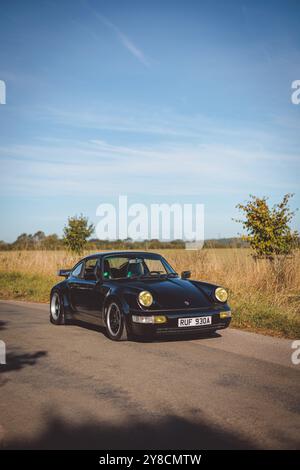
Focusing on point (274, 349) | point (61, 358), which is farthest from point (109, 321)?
point (274, 349)

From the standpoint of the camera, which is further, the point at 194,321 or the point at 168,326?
the point at 194,321

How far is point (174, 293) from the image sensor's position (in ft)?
27.1

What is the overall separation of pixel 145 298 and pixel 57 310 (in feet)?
10.2

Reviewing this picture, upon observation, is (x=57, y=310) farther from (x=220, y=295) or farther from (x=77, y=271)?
(x=220, y=295)

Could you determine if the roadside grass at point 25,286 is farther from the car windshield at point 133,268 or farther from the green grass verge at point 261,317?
the car windshield at point 133,268

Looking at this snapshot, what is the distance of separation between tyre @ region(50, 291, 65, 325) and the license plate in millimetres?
3196

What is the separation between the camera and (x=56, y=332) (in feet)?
30.5

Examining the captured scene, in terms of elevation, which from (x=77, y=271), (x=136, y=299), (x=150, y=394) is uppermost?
(x=77, y=271)

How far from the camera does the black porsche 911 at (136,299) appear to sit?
775cm

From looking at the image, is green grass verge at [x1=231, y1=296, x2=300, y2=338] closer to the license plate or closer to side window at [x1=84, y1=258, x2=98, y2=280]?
the license plate

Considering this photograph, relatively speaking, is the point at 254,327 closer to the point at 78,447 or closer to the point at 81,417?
the point at 81,417

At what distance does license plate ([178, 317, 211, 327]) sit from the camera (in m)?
7.72

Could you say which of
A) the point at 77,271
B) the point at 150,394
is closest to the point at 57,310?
the point at 77,271

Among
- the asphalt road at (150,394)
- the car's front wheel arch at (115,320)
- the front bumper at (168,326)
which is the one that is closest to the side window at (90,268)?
the car's front wheel arch at (115,320)
